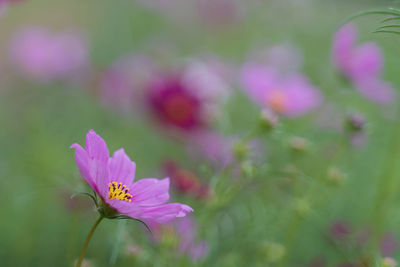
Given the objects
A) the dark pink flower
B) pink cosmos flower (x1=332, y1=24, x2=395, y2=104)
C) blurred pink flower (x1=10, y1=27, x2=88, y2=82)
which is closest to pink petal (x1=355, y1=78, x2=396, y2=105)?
pink cosmos flower (x1=332, y1=24, x2=395, y2=104)

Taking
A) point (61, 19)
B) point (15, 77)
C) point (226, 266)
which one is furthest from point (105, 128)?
point (61, 19)

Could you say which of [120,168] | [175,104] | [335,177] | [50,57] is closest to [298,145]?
[335,177]

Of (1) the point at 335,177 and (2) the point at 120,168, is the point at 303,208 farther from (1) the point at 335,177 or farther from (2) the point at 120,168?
(2) the point at 120,168

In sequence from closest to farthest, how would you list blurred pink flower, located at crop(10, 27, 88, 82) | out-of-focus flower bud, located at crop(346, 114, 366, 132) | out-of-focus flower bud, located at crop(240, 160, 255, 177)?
out-of-focus flower bud, located at crop(240, 160, 255, 177) → out-of-focus flower bud, located at crop(346, 114, 366, 132) → blurred pink flower, located at crop(10, 27, 88, 82)

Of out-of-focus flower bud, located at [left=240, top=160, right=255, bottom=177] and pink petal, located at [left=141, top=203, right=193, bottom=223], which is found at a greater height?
out-of-focus flower bud, located at [left=240, top=160, right=255, bottom=177]

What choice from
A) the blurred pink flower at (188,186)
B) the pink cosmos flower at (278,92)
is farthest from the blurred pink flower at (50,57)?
the blurred pink flower at (188,186)

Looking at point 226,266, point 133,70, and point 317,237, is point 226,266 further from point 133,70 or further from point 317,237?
point 133,70

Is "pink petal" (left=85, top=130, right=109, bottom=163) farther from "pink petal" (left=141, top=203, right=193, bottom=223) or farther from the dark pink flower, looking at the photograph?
the dark pink flower
